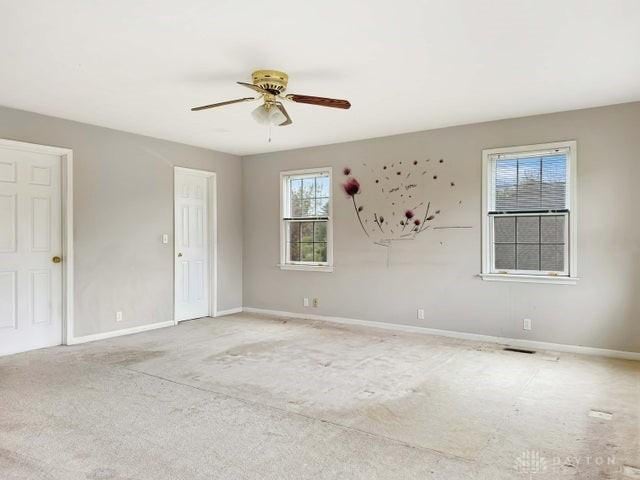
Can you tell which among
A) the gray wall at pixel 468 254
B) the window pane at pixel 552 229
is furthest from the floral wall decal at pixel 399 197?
the window pane at pixel 552 229

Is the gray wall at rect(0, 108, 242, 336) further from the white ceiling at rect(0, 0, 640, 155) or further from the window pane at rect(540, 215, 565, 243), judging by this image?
the window pane at rect(540, 215, 565, 243)

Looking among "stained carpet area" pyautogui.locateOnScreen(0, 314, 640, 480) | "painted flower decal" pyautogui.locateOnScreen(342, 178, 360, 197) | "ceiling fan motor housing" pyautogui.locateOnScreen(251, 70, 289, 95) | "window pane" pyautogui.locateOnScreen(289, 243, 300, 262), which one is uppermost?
"ceiling fan motor housing" pyautogui.locateOnScreen(251, 70, 289, 95)

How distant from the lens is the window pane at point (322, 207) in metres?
6.38

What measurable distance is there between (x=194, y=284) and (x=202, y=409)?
141 inches

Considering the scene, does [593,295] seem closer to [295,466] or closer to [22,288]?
[295,466]

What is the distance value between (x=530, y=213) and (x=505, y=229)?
0.31 m

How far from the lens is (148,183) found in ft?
19.0

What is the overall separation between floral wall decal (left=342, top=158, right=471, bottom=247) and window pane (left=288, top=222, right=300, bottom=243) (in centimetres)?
99

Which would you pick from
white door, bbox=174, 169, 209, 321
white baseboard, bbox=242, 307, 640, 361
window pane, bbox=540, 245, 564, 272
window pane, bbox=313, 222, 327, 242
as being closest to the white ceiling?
window pane, bbox=540, 245, 564, 272

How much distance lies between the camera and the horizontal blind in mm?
4742

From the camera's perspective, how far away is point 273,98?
370 centimetres

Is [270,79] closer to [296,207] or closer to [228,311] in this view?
[296,207]

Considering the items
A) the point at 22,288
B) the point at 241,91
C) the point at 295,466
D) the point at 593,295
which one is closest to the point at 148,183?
the point at 22,288

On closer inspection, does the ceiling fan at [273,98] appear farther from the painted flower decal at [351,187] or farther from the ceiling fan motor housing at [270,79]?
the painted flower decal at [351,187]
